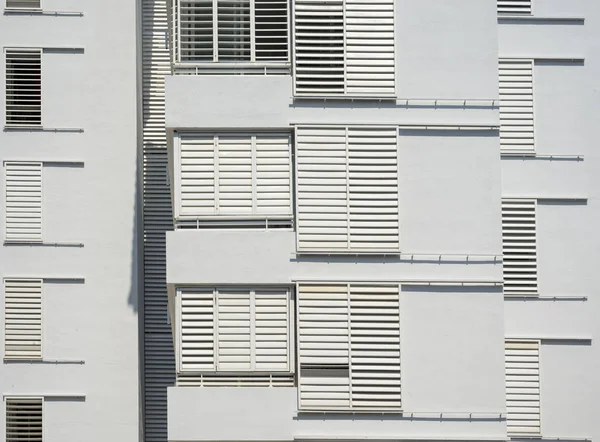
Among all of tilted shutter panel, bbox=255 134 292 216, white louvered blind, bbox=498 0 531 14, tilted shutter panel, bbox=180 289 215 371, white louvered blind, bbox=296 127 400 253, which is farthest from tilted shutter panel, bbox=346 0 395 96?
white louvered blind, bbox=498 0 531 14

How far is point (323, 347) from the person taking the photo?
19172 millimetres

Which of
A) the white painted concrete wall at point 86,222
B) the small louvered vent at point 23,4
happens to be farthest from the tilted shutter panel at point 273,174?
the small louvered vent at point 23,4

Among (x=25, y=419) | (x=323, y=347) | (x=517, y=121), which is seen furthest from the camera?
(x=25, y=419)

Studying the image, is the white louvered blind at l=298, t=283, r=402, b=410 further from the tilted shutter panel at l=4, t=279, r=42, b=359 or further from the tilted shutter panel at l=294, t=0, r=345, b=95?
the tilted shutter panel at l=4, t=279, r=42, b=359

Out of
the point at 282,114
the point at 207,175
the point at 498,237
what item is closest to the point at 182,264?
the point at 207,175

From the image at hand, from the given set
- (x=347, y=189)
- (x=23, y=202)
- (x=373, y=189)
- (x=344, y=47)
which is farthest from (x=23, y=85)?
(x=373, y=189)

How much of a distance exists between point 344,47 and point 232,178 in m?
3.39

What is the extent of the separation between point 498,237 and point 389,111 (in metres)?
3.21

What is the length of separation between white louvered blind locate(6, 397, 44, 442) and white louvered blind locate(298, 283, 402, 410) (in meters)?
10.9

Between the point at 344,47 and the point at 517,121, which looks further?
the point at 517,121

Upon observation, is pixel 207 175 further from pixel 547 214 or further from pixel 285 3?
pixel 547 214

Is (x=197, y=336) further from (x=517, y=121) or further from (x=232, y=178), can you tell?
(x=517, y=121)

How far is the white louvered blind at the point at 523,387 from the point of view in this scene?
23.9 metres

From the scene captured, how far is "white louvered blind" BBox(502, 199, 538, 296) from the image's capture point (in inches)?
955
